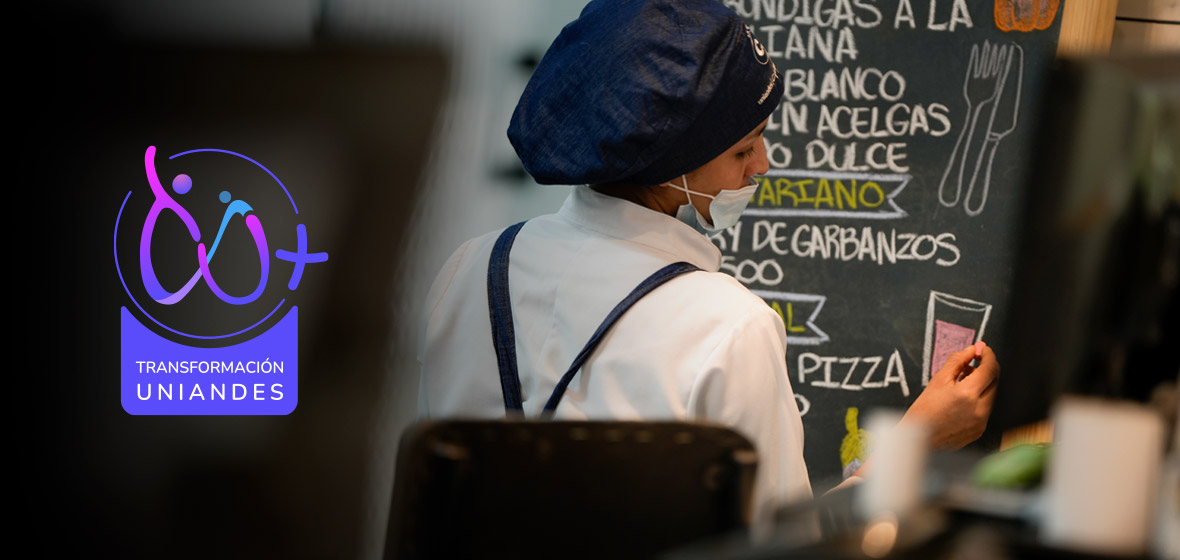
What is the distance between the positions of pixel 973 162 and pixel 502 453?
181cm

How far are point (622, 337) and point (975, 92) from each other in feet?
4.71

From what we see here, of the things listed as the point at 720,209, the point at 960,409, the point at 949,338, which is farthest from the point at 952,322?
the point at 720,209

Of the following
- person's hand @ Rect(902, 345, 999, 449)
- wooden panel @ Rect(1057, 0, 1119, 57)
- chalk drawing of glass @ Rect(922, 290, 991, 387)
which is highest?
wooden panel @ Rect(1057, 0, 1119, 57)

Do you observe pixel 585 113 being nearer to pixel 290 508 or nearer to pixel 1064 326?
pixel 1064 326

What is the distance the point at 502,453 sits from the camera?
82 centimetres

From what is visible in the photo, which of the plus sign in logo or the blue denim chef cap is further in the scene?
the plus sign in logo

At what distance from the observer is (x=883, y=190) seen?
233cm

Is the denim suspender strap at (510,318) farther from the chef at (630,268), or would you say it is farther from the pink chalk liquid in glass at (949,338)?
the pink chalk liquid in glass at (949,338)

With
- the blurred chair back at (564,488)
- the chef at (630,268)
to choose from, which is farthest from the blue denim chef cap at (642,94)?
the blurred chair back at (564,488)

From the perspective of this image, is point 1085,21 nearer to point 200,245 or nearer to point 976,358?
point 976,358

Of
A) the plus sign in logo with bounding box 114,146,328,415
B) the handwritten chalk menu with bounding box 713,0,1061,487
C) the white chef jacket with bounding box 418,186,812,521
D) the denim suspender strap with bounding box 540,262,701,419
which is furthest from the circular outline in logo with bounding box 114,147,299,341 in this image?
the denim suspender strap with bounding box 540,262,701,419

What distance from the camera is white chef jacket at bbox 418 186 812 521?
1.20 metres

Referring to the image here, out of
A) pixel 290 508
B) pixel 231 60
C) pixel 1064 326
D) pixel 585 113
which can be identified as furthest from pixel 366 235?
pixel 1064 326

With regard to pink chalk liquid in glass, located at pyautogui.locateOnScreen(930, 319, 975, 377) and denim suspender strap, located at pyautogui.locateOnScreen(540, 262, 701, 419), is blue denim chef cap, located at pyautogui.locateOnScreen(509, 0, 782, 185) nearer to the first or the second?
denim suspender strap, located at pyautogui.locateOnScreen(540, 262, 701, 419)
